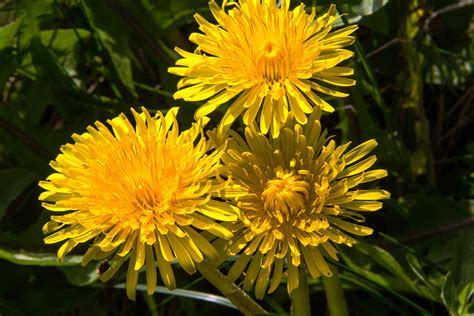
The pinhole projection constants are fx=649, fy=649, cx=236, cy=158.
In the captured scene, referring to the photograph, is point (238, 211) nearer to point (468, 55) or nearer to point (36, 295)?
point (36, 295)

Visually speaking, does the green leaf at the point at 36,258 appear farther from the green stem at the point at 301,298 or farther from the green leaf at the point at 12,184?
the green stem at the point at 301,298

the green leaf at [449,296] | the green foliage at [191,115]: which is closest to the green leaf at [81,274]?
the green foliage at [191,115]

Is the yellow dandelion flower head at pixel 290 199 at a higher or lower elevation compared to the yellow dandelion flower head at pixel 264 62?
lower

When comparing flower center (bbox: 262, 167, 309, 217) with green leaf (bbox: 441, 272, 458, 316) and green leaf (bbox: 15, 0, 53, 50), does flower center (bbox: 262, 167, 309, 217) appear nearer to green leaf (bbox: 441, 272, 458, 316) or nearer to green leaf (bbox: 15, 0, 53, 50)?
green leaf (bbox: 441, 272, 458, 316)

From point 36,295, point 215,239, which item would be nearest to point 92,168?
point 215,239

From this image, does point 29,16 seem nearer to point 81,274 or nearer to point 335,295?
point 81,274

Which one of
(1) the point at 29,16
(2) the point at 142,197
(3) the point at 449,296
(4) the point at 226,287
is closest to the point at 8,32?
(1) the point at 29,16

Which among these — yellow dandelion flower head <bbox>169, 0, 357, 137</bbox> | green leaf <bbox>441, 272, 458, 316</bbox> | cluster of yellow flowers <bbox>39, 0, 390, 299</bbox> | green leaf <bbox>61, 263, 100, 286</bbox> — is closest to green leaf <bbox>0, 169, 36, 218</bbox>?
green leaf <bbox>61, 263, 100, 286</bbox>
